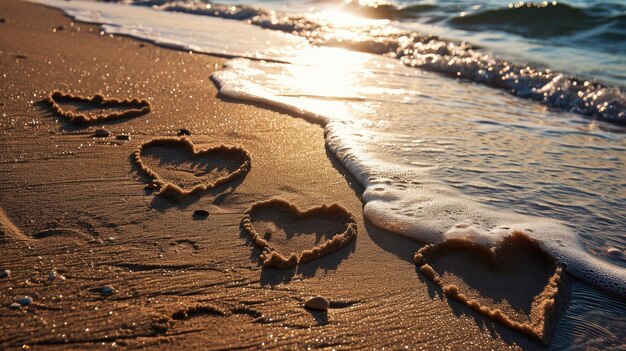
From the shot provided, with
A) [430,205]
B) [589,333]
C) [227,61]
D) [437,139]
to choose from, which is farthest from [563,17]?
Result: [589,333]

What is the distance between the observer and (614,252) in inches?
115

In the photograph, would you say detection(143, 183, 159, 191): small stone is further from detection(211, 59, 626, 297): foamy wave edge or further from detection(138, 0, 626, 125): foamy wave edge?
detection(138, 0, 626, 125): foamy wave edge

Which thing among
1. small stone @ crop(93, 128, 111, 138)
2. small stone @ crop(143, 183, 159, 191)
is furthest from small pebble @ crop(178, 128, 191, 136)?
small stone @ crop(143, 183, 159, 191)

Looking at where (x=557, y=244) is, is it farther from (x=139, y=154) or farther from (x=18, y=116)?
(x=18, y=116)

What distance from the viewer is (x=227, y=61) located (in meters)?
6.58

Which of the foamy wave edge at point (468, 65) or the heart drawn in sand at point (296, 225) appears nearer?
the heart drawn in sand at point (296, 225)

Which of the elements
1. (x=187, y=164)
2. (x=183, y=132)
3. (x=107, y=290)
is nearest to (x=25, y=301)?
(x=107, y=290)

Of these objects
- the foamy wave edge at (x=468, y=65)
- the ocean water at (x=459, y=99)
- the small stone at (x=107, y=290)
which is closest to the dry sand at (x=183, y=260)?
the small stone at (x=107, y=290)

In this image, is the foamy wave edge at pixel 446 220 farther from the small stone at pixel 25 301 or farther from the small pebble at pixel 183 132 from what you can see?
the small stone at pixel 25 301

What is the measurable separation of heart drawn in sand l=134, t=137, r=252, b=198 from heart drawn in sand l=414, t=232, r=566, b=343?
3.93 feet

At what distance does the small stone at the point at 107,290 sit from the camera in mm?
2242

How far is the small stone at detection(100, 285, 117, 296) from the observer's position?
224cm

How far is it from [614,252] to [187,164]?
2.25 m

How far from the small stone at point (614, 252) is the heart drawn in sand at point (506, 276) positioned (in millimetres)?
330
